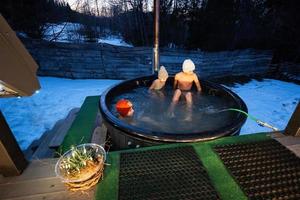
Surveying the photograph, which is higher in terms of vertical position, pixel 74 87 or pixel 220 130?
pixel 220 130

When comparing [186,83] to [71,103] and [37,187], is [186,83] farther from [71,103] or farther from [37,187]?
[71,103]

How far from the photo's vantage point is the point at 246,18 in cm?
909

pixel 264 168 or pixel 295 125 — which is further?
pixel 295 125

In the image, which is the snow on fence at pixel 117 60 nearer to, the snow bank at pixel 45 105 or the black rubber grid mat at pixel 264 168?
the snow bank at pixel 45 105

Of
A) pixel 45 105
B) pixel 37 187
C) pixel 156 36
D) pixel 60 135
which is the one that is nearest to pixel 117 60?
pixel 45 105

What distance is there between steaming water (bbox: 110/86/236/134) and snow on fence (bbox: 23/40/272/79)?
340 cm

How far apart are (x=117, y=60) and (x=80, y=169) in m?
7.25

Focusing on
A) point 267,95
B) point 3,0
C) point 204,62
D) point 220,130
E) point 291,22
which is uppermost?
point 3,0

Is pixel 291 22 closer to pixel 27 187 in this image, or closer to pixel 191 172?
pixel 191 172

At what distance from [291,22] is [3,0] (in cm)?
1200

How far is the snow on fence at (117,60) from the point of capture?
330 inches

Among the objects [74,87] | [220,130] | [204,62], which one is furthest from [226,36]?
[220,130]

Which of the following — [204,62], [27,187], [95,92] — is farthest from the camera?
[204,62]

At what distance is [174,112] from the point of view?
183 inches
